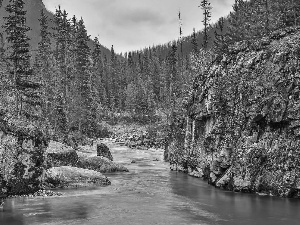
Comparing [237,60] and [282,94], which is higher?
[237,60]

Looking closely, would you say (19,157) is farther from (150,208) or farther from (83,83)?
(83,83)

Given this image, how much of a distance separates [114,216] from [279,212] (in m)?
7.73

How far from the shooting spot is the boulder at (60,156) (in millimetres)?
25875

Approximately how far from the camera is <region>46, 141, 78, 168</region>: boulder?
2588 centimetres

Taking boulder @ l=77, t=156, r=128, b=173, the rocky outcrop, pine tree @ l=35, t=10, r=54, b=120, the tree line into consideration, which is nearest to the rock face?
the tree line

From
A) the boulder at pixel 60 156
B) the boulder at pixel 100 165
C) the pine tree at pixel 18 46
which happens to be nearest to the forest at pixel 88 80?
the pine tree at pixel 18 46

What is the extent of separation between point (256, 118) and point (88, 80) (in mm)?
41755

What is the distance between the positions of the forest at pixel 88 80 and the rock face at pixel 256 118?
678mm

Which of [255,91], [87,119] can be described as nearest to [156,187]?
[255,91]

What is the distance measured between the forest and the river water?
394 centimetres

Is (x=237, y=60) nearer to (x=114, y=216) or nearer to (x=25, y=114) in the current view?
(x=114, y=216)

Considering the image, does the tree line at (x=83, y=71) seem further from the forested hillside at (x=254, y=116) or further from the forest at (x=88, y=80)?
the forested hillside at (x=254, y=116)

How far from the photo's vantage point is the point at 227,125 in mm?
23500

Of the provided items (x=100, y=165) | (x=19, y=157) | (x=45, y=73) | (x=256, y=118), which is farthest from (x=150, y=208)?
(x=45, y=73)
